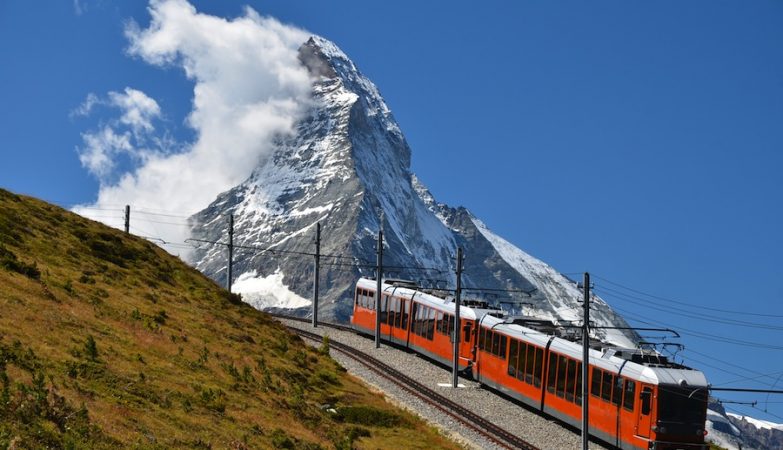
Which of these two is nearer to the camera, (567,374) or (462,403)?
(567,374)

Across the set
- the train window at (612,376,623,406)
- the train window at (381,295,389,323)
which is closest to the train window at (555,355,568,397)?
the train window at (612,376,623,406)

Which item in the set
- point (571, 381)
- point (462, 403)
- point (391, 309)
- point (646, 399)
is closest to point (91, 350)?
point (646, 399)

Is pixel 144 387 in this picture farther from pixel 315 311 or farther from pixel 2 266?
pixel 315 311

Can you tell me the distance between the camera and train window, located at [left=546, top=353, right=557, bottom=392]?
42.3m

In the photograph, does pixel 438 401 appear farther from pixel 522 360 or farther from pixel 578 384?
pixel 578 384

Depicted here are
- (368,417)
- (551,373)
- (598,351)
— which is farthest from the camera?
(551,373)

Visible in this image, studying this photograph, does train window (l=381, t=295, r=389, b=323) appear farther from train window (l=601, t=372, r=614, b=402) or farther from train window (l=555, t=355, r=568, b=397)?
train window (l=601, t=372, r=614, b=402)

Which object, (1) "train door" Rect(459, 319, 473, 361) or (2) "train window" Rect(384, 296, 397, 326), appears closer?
(1) "train door" Rect(459, 319, 473, 361)

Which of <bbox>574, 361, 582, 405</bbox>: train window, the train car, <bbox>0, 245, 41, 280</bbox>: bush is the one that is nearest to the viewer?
<bbox>0, 245, 41, 280</bbox>: bush

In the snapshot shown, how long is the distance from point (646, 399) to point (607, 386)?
8.80 feet

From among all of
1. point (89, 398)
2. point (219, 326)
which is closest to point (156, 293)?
point (219, 326)

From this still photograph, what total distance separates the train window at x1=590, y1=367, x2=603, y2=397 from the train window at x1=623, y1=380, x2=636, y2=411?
5.78 feet

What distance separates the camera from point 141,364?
2884cm

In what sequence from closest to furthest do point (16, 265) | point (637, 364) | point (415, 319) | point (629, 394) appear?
point (16, 265) < point (629, 394) < point (637, 364) < point (415, 319)
